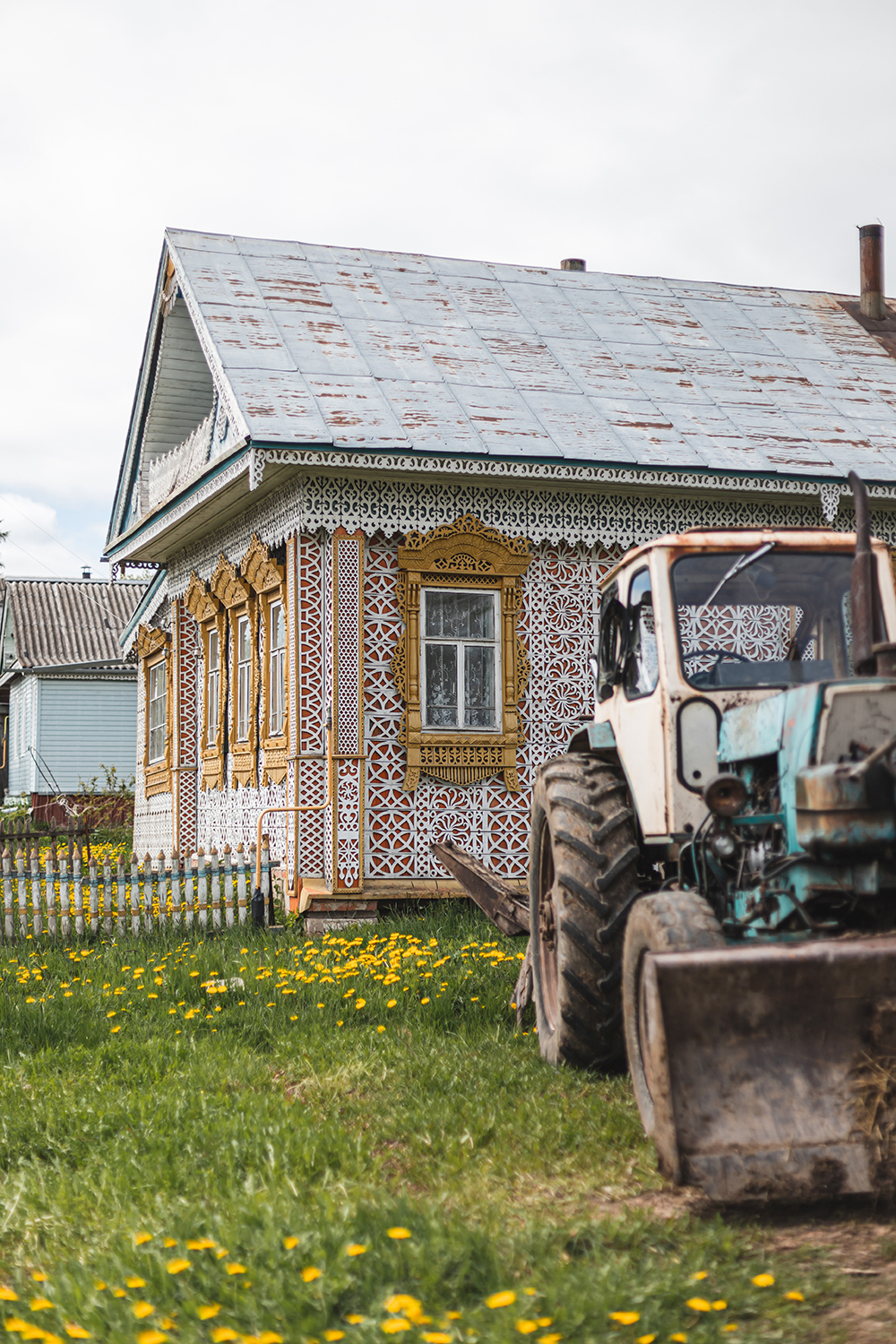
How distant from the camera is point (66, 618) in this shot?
37156mm

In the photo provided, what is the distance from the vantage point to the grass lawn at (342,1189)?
360 cm

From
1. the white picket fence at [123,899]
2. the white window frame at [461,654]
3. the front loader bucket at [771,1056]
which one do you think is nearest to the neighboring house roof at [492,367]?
the white window frame at [461,654]

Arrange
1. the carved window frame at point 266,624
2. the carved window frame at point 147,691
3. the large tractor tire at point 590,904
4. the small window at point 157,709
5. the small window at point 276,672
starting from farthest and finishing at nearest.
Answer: the small window at point 157,709
the carved window frame at point 147,691
the small window at point 276,672
the carved window frame at point 266,624
the large tractor tire at point 590,904

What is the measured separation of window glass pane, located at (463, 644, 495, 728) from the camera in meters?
13.0

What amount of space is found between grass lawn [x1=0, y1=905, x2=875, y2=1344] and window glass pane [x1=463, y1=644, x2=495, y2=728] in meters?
4.87

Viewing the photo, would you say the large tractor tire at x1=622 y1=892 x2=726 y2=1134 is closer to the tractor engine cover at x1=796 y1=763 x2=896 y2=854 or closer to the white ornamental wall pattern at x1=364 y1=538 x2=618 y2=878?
the tractor engine cover at x1=796 y1=763 x2=896 y2=854

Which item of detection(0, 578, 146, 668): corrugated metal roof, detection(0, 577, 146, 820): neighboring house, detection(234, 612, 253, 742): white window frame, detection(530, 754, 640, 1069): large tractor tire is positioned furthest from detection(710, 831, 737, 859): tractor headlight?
detection(0, 578, 146, 668): corrugated metal roof

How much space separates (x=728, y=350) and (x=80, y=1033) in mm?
11347

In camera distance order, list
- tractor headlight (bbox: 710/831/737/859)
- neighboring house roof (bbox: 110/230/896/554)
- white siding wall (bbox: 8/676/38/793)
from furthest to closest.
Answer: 1. white siding wall (bbox: 8/676/38/793)
2. neighboring house roof (bbox: 110/230/896/554)
3. tractor headlight (bbox: 710/831/737/859)

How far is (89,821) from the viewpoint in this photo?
90.4 feet

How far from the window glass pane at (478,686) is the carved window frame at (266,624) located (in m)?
1.73

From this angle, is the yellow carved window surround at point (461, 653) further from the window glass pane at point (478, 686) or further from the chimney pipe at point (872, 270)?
the chimney pipe at point (872, 270)

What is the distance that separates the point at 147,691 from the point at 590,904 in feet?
47.9

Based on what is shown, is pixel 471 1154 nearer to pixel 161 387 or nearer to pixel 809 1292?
pixel 809 1292
